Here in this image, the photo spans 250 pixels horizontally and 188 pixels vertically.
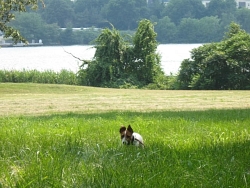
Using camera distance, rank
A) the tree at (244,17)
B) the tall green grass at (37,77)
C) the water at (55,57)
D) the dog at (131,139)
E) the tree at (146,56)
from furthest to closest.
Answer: the tree at (244,17) < the water at (55,57) < the tree at (146,56) < the tall green grass at (37,77) < the dog at (131,139)

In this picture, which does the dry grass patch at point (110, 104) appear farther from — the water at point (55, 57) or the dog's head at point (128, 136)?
the water at point (55, 57)

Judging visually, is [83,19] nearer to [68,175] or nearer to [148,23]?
[148,23]

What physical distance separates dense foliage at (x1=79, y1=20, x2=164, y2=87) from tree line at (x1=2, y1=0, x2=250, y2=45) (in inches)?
989

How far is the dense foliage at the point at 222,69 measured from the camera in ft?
90.8

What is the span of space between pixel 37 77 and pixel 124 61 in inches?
215

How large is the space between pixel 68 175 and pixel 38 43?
59.7 metres

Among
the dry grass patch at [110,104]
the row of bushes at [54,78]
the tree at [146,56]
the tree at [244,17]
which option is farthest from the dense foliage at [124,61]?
the tree at [244,17]

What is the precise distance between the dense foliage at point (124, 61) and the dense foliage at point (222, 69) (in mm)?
3757

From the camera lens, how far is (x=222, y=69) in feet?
92.4

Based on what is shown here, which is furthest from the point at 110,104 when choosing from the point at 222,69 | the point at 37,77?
the point at 37,77

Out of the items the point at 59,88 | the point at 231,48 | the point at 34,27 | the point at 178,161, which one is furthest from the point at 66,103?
the point at 34,27

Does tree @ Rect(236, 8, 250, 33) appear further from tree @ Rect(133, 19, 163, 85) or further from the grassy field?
the grassy field

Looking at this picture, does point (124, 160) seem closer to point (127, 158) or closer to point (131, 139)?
point (127, 158)

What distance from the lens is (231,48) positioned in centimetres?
2852
